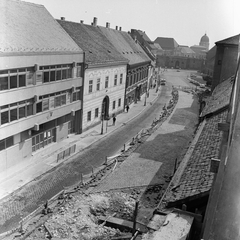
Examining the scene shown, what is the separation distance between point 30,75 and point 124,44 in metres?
24.9

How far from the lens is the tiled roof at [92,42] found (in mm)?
28111

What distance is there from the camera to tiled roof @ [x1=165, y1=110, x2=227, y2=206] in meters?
9.99

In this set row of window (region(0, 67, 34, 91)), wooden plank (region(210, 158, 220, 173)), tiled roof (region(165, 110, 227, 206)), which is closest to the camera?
wooden plank (region(210, 158, 220, 173))

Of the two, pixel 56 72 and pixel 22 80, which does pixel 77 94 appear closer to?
pixel 56 72

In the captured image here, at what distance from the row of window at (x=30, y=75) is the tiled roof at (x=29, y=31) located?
1249 millimetres

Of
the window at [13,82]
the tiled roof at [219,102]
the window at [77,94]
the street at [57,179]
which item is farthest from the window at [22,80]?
the tiled roof at [219,102]

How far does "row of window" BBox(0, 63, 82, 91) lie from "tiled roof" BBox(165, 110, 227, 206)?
11371 mm

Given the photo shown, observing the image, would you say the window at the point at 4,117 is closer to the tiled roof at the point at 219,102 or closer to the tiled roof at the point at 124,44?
the tiled roof at the point at 219,102

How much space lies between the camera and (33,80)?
20.3 meters

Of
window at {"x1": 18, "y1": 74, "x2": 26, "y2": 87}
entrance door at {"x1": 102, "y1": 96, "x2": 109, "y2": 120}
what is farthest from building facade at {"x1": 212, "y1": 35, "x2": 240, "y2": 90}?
window at {"x1": 18, "y1": 74, "x2": 26, "y2": 87}

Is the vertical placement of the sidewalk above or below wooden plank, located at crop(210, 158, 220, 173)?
below

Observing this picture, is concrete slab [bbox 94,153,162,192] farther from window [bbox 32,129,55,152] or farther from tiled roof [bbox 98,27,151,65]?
tiled roof [bbox 98,27,151,65]

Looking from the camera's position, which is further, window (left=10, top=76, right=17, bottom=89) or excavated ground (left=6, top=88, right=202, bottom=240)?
window (left=10, top=76, right=17, bottom=89)

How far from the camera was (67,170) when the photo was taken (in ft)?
67.1
